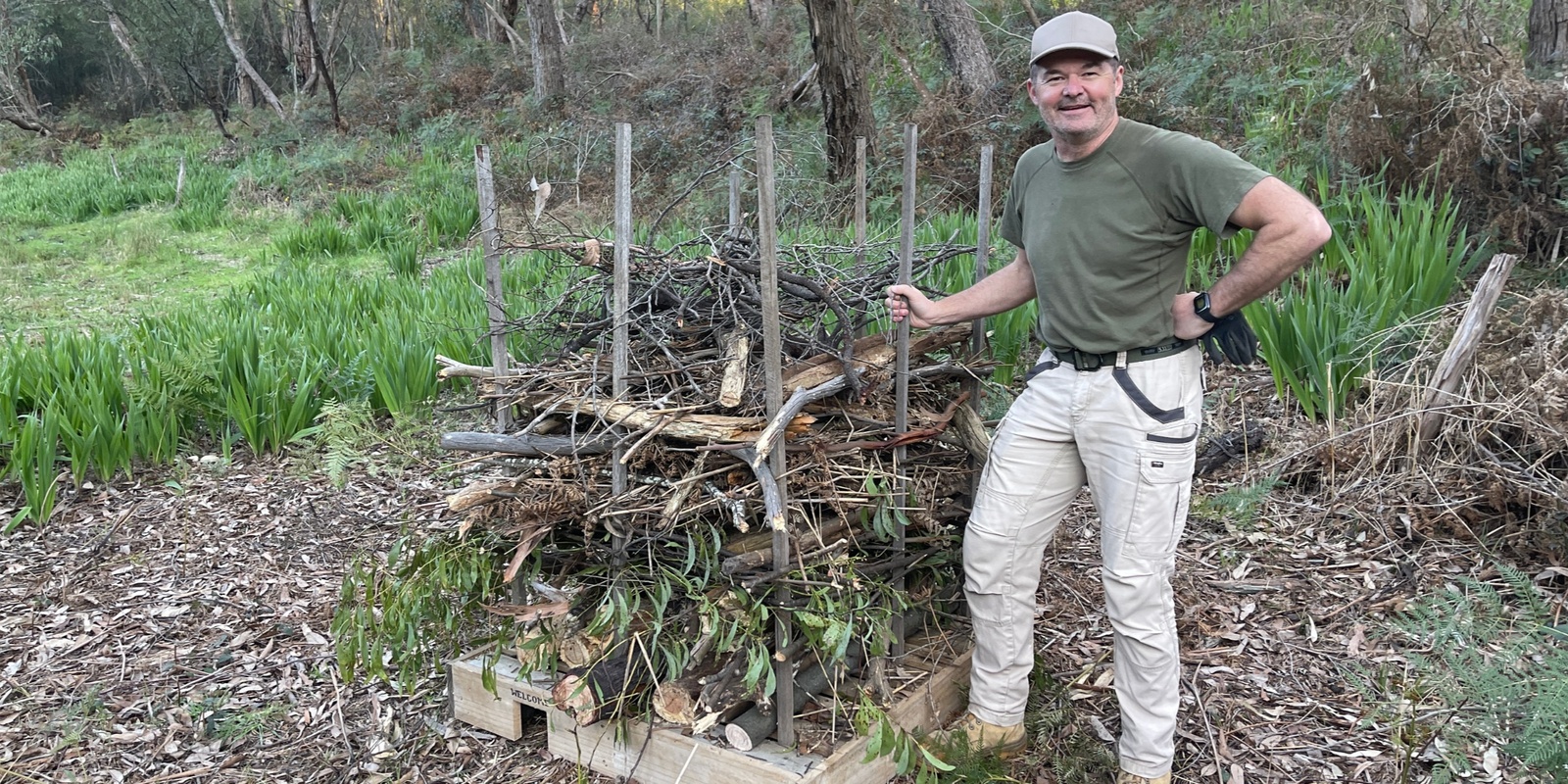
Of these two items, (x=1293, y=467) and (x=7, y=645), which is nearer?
(x=7, y=645)

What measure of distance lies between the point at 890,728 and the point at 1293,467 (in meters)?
2.26

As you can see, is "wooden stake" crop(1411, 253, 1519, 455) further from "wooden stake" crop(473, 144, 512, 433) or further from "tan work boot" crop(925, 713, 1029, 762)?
"wooden stake" crop(473, 144, 512, 433)

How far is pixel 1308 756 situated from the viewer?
107 inches

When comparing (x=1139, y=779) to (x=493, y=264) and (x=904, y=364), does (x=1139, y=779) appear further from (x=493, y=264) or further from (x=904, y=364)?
(x=493, y=264)

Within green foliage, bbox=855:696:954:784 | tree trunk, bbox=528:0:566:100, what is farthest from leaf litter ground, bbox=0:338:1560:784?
tree trunk, bbox=528:0:566:100

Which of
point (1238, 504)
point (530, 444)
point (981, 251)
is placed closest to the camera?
point (530, 444)

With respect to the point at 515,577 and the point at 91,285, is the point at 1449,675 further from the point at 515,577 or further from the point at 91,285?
the point at 91,285

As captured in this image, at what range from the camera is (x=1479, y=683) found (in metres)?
2.35

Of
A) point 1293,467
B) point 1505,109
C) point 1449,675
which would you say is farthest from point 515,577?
point 1505,109

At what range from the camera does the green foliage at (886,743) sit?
2336 mm

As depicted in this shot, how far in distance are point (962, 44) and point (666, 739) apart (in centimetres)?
772

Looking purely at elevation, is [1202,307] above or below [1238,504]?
above

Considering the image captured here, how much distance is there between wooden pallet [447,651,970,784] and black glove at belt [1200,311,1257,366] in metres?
1.09

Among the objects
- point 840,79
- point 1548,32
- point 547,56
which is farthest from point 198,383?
point 547,56
